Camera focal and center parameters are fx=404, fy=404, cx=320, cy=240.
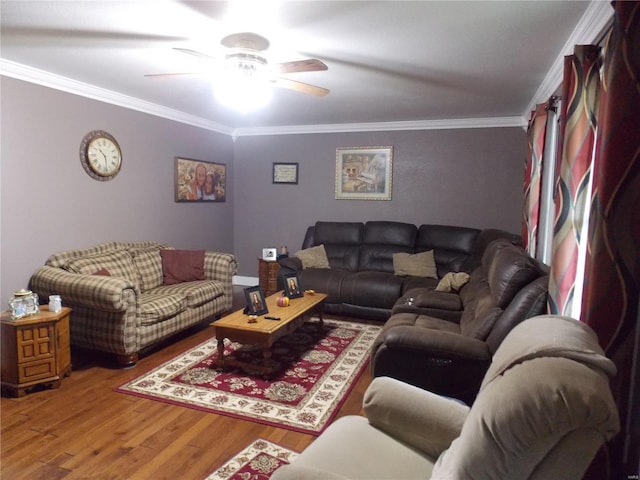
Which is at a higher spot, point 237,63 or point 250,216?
point 237,63

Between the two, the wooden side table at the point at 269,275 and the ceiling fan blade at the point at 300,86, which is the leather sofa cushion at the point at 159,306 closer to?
the wooden side table at the point at 269,275

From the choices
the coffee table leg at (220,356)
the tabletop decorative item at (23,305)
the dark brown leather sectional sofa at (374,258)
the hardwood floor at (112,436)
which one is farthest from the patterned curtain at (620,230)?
the tabletop decorative item at (23,305)

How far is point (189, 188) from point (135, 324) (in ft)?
8.04

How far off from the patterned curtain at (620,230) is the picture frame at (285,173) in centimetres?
464

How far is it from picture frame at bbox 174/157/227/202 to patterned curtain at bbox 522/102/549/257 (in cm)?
397

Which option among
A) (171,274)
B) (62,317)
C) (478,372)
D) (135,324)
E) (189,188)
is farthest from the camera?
(189,188)

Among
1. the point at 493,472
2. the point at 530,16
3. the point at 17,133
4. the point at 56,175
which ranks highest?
the point at 530,16

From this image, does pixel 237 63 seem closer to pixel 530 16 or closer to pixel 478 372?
pixel 530 16

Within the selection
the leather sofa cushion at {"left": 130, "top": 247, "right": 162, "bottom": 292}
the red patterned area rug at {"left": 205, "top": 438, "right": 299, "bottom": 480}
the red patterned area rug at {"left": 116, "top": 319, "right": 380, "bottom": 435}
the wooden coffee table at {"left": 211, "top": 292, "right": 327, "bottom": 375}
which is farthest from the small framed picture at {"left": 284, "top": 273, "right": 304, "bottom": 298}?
the red patterned area rug at {"left": 205, "top": 438, "right": 299, "bottom": 480}

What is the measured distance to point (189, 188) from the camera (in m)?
5.32

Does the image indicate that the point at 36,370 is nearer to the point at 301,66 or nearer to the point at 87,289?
Result: the point at 87,289

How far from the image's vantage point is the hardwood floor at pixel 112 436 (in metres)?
2.07

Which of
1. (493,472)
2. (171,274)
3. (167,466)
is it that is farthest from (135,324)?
(493,472)

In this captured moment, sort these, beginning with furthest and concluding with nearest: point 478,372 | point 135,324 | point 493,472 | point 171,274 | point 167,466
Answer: point 171,274, point 135,324, point 478,372, point 167,466, point 493,472
